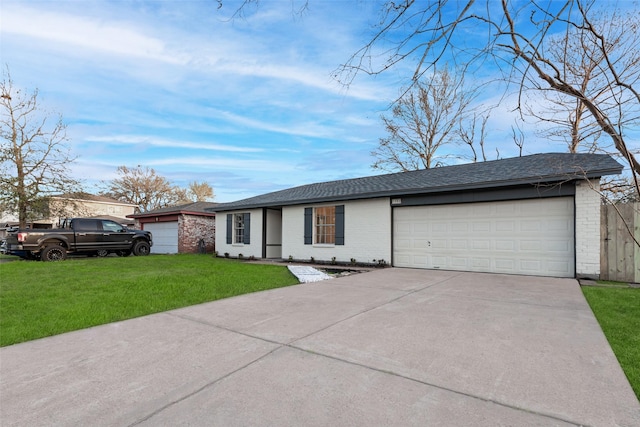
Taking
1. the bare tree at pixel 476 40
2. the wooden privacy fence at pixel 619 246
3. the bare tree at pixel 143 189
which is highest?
the bare tree at pixel 143 189

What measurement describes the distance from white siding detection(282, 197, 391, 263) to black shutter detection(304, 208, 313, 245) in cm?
19

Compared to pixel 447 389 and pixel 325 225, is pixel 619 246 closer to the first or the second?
pixel 447 389

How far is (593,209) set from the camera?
25.1ft

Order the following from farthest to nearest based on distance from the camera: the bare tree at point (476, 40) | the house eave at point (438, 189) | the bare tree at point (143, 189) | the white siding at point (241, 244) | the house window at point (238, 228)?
the bare tree at point (143, 189)
the house window at point (238, 228)
the white siding at point (241, 244)
the house eave at point (438, 189)
the bare tree at point (476, 40)

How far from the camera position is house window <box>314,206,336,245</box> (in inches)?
501

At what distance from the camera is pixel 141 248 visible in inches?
650

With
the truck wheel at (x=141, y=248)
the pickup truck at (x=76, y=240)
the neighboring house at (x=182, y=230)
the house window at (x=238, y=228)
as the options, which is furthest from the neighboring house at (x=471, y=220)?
the neighboring house at (x=182, y=230)

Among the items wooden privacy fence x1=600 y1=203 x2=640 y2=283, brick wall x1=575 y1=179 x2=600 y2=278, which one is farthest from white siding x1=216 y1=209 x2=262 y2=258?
wooden privacy fence x1=600 y1=203 x2=640 y2=283

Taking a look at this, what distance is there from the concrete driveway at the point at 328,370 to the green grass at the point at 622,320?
94mm

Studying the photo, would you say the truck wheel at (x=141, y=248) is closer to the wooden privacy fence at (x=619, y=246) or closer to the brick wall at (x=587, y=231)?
the brick wall at (x=587, y=231)

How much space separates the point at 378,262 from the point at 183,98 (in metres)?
9.00

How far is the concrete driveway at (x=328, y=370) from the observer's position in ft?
7.09

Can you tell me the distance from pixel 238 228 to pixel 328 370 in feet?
46.2

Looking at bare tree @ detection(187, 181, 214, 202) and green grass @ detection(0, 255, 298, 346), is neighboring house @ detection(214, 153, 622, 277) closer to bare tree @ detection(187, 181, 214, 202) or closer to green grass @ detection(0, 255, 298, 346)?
green grass @ detection(0, 255, 298, 346)
